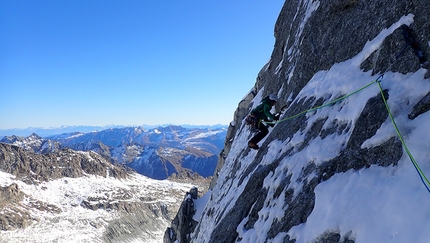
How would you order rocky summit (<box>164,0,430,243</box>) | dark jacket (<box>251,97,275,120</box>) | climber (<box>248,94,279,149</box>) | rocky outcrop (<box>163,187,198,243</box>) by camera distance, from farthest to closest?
rocky outcrop (<box>163,187,198,243</box>) < climber (<box>248,94,279,149</box>) < dark jacket (<box>251,97,275,120</box>) < rocky summit (<box>164,0,430,243</box>)

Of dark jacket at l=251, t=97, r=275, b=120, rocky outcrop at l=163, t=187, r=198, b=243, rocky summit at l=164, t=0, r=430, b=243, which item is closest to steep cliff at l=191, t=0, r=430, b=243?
rocky summit at l=164, t=0, r=430, b=243

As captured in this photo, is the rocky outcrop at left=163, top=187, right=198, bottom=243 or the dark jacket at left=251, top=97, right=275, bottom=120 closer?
the dark jacket at left=251, top=97, right=275, bottom=120

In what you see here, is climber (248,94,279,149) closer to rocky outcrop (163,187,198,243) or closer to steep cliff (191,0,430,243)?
steep cliff (191,0,430,243)

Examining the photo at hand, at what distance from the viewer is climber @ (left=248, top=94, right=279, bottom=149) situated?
1344cm

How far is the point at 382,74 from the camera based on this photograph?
7.11 meters

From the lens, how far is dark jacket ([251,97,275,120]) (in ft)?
43.6

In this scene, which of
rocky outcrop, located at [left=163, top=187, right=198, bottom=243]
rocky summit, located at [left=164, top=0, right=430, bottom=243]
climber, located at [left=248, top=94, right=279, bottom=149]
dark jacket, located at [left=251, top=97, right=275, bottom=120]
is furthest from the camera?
rocky outcrop, located at [left=163, top=187, right=198, bottom=243]

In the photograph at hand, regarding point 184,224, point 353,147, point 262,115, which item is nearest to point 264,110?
point 262,115

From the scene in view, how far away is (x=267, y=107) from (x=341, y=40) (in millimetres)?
4096

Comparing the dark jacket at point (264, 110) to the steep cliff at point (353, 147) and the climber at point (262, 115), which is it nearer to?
the climber at point (262, 115)

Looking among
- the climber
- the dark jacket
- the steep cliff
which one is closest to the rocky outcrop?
the climber

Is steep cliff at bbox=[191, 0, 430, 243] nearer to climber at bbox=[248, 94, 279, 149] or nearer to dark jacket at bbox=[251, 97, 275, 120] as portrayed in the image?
dark jacket at bbox=[251, 97, 275, 120]

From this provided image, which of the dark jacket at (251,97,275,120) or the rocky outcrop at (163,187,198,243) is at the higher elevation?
the dark jacket at (251,97,275,120)

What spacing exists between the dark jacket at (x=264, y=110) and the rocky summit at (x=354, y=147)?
3.20ft
